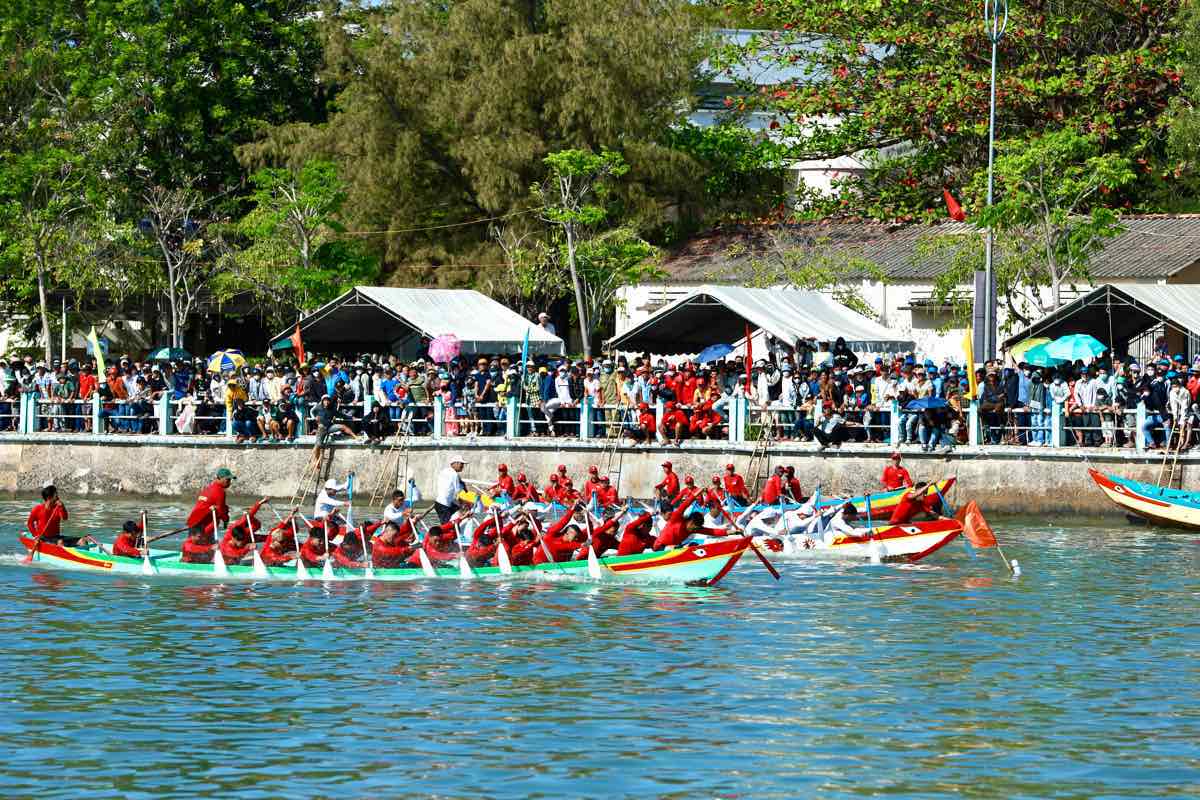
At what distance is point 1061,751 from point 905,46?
4199cm

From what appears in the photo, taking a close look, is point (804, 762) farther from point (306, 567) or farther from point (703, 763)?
point (306, 567)

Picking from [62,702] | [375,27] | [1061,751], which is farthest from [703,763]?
[375,27]

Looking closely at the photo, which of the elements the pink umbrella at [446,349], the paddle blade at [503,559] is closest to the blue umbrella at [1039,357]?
the pink umbrella at [446,349]

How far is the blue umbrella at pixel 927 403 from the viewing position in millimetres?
35938

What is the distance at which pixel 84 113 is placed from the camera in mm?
59188

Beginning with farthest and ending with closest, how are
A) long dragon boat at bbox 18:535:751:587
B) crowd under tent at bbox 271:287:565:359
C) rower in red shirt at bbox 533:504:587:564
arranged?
1. crowd under tent at bbox 271:287:565:359
2. rower in red shirt at bbox 533:504:587:564
3. long dragon boat at bbox 18:535:751:587

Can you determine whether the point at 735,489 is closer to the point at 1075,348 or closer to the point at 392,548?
A: the point at 392,548

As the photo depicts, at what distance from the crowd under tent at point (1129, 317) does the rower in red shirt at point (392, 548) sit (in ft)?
50.4

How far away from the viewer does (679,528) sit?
28.4 meters

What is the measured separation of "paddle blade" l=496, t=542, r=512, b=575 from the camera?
29.3 m

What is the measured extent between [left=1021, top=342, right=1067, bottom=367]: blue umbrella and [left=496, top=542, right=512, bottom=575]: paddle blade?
13057mm

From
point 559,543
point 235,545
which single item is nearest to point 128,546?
point 235,545

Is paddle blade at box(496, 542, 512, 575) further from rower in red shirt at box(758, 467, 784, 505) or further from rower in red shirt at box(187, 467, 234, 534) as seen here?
rower in red shirt at box(758, 467, 784, 505)

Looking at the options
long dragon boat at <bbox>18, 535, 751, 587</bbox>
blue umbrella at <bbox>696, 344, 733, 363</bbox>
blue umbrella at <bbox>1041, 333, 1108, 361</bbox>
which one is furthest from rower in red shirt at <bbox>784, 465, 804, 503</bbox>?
blue umbrella at <bbox>696, 344, 733, 363</bbox>
